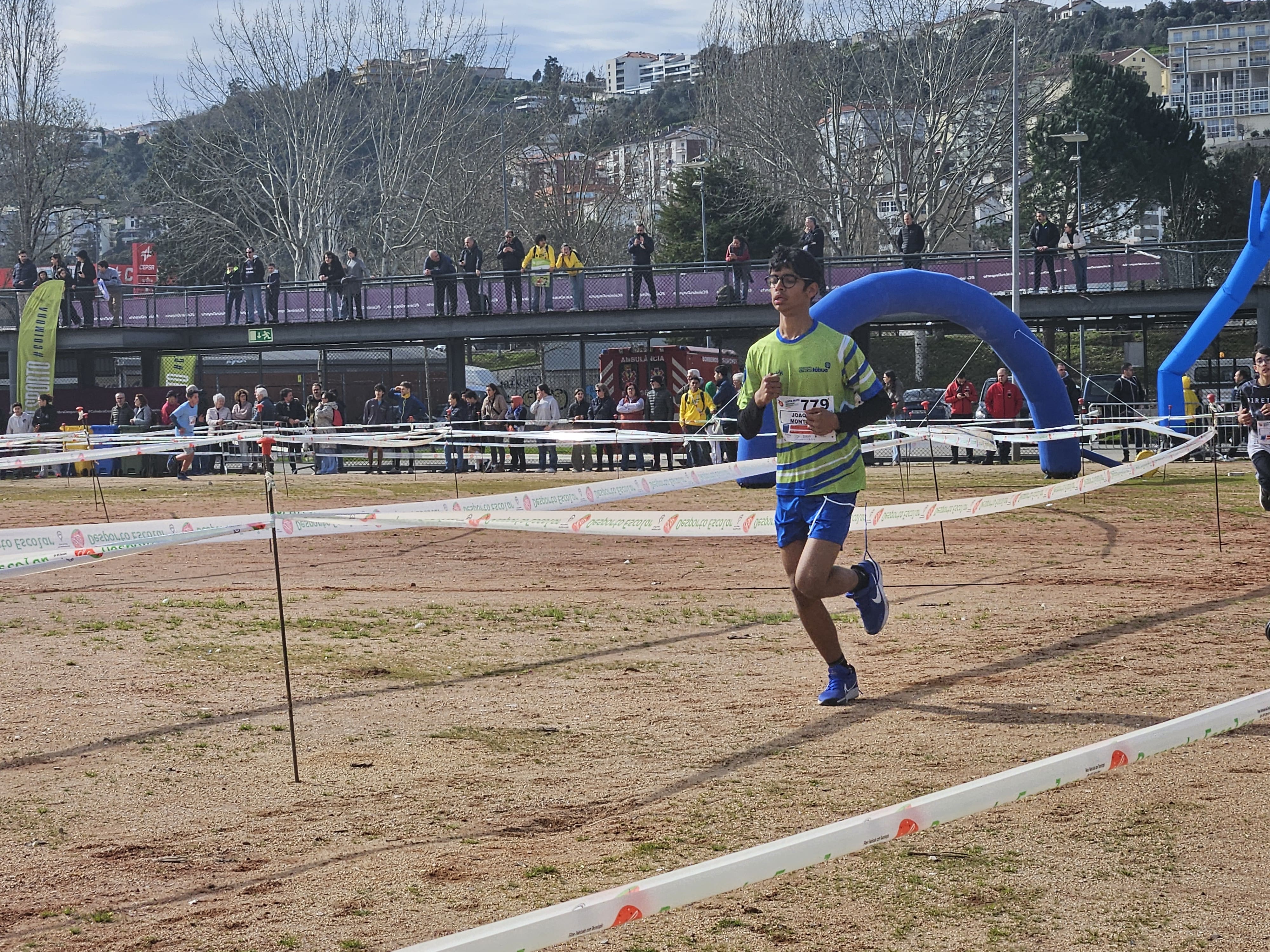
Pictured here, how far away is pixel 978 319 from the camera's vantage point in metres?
19.5

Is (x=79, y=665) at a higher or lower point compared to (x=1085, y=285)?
lower

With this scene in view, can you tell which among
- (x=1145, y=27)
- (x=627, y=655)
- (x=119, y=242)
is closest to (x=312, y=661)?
(x=627, y=655)

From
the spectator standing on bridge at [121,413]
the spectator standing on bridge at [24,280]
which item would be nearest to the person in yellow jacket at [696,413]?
the spectator standing on bridge at [121,413]

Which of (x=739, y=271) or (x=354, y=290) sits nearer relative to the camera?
(x=739, y=271)

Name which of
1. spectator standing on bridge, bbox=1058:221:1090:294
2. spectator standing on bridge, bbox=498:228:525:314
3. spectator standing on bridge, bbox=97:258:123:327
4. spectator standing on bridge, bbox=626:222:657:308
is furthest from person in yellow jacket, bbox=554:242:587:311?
spectator standing on bridge, bbox=97:258:123:327

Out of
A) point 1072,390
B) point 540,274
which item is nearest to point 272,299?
point 540,274

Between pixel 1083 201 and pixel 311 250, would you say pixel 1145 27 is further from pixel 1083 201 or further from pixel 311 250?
pixel 311 250

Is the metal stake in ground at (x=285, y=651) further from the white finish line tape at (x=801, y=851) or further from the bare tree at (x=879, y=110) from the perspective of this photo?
the bare tree at (x=879, y=110)

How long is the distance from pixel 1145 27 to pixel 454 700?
694 ft

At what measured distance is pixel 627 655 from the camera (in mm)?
8883

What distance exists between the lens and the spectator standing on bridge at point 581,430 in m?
27.6

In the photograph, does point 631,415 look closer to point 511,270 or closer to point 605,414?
point 605,414

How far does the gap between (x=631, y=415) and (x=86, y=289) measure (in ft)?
58.7

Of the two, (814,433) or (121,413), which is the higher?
(814,433)
